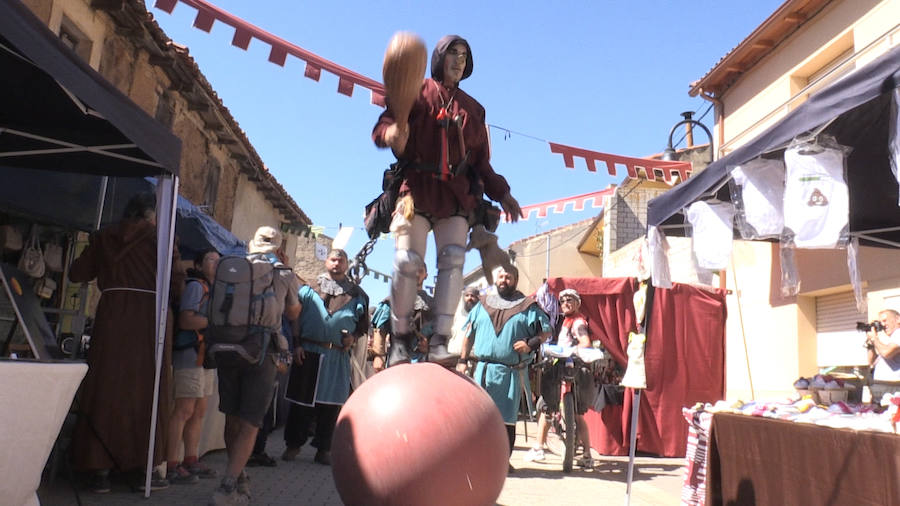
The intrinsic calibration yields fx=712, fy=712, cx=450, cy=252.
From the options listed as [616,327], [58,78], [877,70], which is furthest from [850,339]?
[58,78]

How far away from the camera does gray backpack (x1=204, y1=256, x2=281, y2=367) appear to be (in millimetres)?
4148

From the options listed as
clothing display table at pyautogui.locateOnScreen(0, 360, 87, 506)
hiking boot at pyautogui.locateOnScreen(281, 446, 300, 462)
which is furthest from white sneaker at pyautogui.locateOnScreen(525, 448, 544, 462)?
clothing display table at pyautogui.locateOnScreen(0, 360, 87, 506)

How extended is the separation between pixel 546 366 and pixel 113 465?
15.7 feet

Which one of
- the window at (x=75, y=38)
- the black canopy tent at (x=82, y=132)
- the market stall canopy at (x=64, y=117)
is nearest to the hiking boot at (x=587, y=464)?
the black canopy tent at (x=82, y=132)

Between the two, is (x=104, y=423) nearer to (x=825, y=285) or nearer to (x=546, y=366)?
(x=546, y=366)

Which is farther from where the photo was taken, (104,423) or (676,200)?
(676,200)

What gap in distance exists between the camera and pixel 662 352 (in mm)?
10477

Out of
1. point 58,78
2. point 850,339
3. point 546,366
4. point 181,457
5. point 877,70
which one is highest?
point 877,70

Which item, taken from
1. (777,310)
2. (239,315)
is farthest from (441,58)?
(777,310)

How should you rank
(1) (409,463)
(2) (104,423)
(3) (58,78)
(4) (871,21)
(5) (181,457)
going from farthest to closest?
(4) (871,21)
(5) (181,457)
(2) (104,423)
(3) (58,78)
(1) (409,463)

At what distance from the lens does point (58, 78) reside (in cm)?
326

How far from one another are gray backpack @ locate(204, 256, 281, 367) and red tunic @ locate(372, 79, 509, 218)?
1118 mm

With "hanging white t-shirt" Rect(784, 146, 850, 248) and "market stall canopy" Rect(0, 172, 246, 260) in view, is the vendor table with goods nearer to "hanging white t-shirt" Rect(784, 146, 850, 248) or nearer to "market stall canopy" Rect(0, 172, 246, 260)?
"hanging white t-shirt" Rect(784, 146, 850, 248)

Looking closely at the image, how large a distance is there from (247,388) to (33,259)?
302 cm
